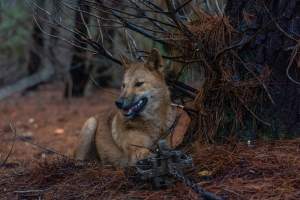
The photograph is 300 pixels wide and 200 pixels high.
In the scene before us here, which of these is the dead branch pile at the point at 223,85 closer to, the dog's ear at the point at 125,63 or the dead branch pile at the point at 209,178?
the dead branch pile at the point at 209,178

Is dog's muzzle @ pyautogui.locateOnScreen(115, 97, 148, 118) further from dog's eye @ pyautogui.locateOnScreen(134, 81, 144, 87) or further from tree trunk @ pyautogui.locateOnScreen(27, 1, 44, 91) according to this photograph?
tree trunk @ pyautogui.locateOnScreen(27, 1, 44, 91)

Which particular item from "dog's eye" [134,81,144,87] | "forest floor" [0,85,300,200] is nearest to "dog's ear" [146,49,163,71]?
"dog's eye" [134,81,144,87]

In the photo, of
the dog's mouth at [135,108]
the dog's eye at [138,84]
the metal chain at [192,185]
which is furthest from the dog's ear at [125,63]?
the metal chain at [192,185]

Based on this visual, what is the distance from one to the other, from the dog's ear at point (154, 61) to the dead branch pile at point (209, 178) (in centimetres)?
128

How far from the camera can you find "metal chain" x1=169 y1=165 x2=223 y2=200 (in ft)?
18.4

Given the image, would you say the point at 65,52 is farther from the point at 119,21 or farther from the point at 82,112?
the point at 119,21

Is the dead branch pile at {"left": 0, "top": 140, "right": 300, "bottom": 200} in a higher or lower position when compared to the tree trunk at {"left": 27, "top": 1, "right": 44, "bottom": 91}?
lower

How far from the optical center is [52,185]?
6824 millimetres

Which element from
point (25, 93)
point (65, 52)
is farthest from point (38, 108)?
point (25, 93)

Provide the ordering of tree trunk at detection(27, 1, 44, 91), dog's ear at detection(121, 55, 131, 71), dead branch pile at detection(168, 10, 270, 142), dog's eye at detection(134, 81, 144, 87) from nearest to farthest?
dead branch pile at detection(168, 10, 270, 142) → dog's eye at detection(134, 81, 144, 87) → dog's ear at detection(121, 55, 131, 71) → tree trunk at detection(27, 1, 44, 91)

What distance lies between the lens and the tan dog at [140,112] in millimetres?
7543

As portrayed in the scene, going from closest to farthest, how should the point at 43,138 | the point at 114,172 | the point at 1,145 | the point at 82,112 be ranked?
1. the point at 114,172
2. the point at 1,145
3. the point at 43,138
4. the point at 82,112

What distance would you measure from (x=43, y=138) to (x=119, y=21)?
5.72 metres

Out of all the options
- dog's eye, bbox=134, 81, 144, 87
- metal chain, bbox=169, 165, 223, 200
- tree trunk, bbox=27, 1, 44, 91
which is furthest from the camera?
tree trunk, bbox=27, 1, 44, 91
